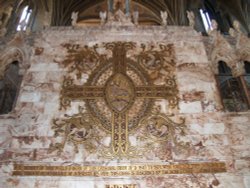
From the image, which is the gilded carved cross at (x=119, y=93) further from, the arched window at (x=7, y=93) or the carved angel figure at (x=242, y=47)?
the arched window at (x=7, y=93)

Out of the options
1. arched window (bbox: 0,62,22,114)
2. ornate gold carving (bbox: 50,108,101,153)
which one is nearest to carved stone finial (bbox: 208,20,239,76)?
ornate gold carving (bbox: 50,108,101,153)

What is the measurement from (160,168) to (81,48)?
418cm

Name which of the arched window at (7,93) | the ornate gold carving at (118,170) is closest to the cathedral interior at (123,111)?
the ornate gold carving at (118,170)

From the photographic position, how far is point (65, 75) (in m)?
7.24

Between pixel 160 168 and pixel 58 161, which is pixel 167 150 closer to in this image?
pixel 160 168

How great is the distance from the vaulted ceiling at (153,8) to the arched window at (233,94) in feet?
17.5

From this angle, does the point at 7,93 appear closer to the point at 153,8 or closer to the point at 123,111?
the point at 123,111

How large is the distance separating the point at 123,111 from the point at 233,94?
3.98 m

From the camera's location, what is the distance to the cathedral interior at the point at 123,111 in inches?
226

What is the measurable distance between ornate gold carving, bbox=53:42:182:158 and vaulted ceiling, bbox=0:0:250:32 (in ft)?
22.4

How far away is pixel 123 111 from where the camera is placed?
664 cm

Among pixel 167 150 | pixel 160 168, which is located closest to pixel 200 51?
pixel 167 150

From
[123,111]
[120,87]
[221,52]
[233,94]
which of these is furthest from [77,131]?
[233,94]

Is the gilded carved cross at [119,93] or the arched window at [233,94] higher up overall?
the arched window at [233,94]
